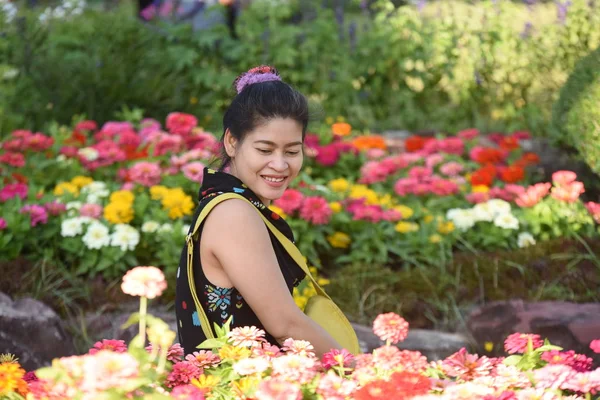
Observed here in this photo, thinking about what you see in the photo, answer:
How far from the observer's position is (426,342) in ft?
11.3

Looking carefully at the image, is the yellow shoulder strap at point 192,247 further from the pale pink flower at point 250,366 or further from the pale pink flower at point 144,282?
the pale pink flower at point 144,282

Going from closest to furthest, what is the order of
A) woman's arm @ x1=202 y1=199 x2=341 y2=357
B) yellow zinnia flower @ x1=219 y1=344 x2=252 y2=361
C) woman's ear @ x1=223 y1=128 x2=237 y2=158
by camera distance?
yellow zinnia flower @ x1=219 y1=344 x2=252 y2=361, woman's arm @ x1=202 y1=199 x2=341 y2=357, woman's ear @ x1=223 y1=128 x2=237 y2=158

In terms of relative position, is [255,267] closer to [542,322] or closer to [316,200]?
[542,322]

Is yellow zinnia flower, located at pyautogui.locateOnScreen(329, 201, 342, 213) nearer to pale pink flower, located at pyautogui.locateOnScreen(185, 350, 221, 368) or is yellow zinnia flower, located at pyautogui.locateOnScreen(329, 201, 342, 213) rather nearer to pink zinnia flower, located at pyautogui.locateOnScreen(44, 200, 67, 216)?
Result: pink zinnia flower, located at pyautogui.locateOnScreen(44, 200, 67, 216)

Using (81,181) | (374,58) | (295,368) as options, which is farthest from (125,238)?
(374,58)

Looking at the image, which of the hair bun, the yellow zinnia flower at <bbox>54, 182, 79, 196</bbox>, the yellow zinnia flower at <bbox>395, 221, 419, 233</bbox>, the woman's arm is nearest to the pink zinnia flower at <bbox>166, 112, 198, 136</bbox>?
the yellow zinnia flower at <bbox>54, 182, 79, 196</bbox>

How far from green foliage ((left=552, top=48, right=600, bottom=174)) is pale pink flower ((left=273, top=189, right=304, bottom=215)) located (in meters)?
1.36

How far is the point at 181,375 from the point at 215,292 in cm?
57

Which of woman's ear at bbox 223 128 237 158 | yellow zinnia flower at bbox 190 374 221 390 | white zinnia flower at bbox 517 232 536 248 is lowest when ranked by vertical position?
white zinnia flower at bbox 517 232 536 248

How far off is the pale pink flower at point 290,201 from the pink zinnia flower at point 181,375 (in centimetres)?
243

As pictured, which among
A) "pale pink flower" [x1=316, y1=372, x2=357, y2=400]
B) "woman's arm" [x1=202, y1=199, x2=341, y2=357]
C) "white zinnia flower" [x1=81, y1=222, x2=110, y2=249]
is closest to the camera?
"pale pink flower" [x1=316, y1=372, x2=357, y2=400]

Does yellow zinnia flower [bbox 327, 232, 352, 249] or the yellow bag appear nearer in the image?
the yellow bag

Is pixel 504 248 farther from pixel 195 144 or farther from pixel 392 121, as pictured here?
pixel 392 121

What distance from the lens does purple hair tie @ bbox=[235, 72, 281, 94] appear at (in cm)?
240
